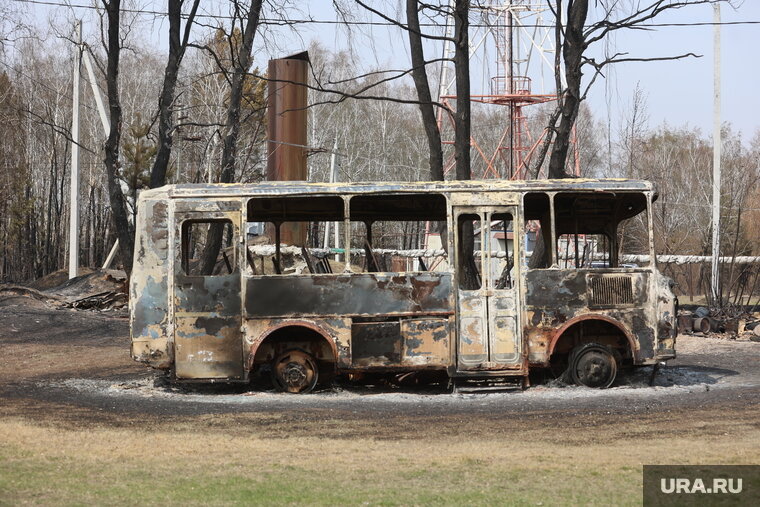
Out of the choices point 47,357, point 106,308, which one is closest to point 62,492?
point 47,357

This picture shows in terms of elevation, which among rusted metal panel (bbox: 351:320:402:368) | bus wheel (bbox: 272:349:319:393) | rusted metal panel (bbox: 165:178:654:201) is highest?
rusted metal panel (bbox: 165:178:654:201)

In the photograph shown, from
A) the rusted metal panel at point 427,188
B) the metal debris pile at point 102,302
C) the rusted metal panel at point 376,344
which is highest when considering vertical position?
the rusted metal panel at point 427,188

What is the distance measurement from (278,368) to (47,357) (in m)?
6.28

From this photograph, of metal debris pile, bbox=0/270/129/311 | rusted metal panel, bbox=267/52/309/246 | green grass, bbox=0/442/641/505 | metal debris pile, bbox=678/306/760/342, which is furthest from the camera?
rusted metal panel, bbox=267/52/309/246

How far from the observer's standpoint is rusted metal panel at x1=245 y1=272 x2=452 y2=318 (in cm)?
1298

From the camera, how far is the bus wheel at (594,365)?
1322 cm

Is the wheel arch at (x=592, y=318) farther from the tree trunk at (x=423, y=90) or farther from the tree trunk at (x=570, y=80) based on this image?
the tree trunk at (x=423, y=90)

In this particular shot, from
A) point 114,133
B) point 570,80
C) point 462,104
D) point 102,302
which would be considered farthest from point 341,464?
point 102,302

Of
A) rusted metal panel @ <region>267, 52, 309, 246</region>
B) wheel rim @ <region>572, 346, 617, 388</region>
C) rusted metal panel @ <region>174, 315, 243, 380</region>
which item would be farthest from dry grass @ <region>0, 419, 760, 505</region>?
rusted metal panel @ <region>267, 52, 309, 246</region>

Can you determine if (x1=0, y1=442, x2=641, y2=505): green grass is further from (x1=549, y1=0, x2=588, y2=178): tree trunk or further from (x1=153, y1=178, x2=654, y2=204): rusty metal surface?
(x1=549, y1=0, x2=588, y2=178): tree trunk

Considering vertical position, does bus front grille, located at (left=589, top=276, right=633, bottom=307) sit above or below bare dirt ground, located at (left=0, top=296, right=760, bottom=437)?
above

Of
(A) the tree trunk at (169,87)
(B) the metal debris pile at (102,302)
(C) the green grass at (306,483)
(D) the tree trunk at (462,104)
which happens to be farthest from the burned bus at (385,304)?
(B) the metal debris pile at (102,302)

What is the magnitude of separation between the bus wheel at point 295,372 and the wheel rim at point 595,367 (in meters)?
3.61

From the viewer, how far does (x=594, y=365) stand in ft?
43.4
